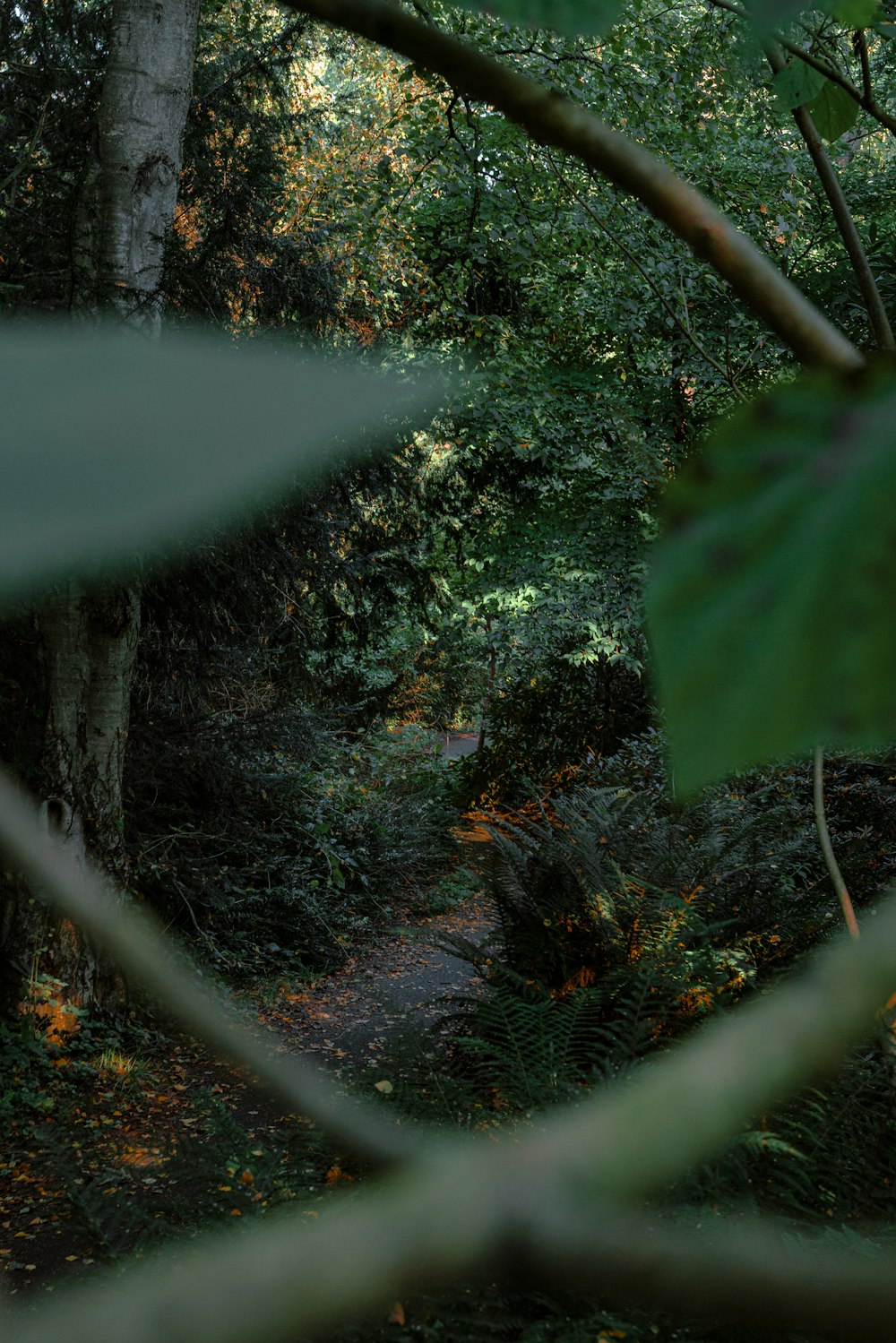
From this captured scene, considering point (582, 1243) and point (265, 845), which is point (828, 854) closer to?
point (582, 1243)

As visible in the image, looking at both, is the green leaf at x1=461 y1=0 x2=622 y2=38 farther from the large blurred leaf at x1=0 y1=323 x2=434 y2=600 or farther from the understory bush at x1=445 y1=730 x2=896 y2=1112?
the understory bush at x1=445 y1=730 x2=896 y2=1112

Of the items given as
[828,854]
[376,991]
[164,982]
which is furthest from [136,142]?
[164,982]

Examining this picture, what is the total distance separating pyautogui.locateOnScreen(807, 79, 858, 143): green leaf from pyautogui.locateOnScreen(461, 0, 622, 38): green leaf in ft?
1.45

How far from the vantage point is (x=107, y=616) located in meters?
3.89

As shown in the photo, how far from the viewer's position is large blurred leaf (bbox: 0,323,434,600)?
10 cm

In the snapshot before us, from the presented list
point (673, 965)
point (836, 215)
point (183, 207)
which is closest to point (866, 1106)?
point (673, 965)

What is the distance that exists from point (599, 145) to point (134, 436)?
132 mm

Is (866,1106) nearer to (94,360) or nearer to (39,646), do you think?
(94,360)

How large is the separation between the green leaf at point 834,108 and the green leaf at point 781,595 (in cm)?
56

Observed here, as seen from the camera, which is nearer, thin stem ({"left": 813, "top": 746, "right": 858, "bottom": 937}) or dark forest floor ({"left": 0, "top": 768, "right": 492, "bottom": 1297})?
thin stem ({"left": 813, "top": 746, "right": 858, "bottom": 937})

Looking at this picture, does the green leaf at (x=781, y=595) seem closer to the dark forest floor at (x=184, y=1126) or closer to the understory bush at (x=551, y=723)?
the dark forest floor at (x=184, y=1126)

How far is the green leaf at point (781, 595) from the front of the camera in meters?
0.10

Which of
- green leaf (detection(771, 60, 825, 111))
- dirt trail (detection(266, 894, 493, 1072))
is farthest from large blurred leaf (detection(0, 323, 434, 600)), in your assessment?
dirt trail (detection(266, 894, 493, 1072))

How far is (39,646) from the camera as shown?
398 centimetres
